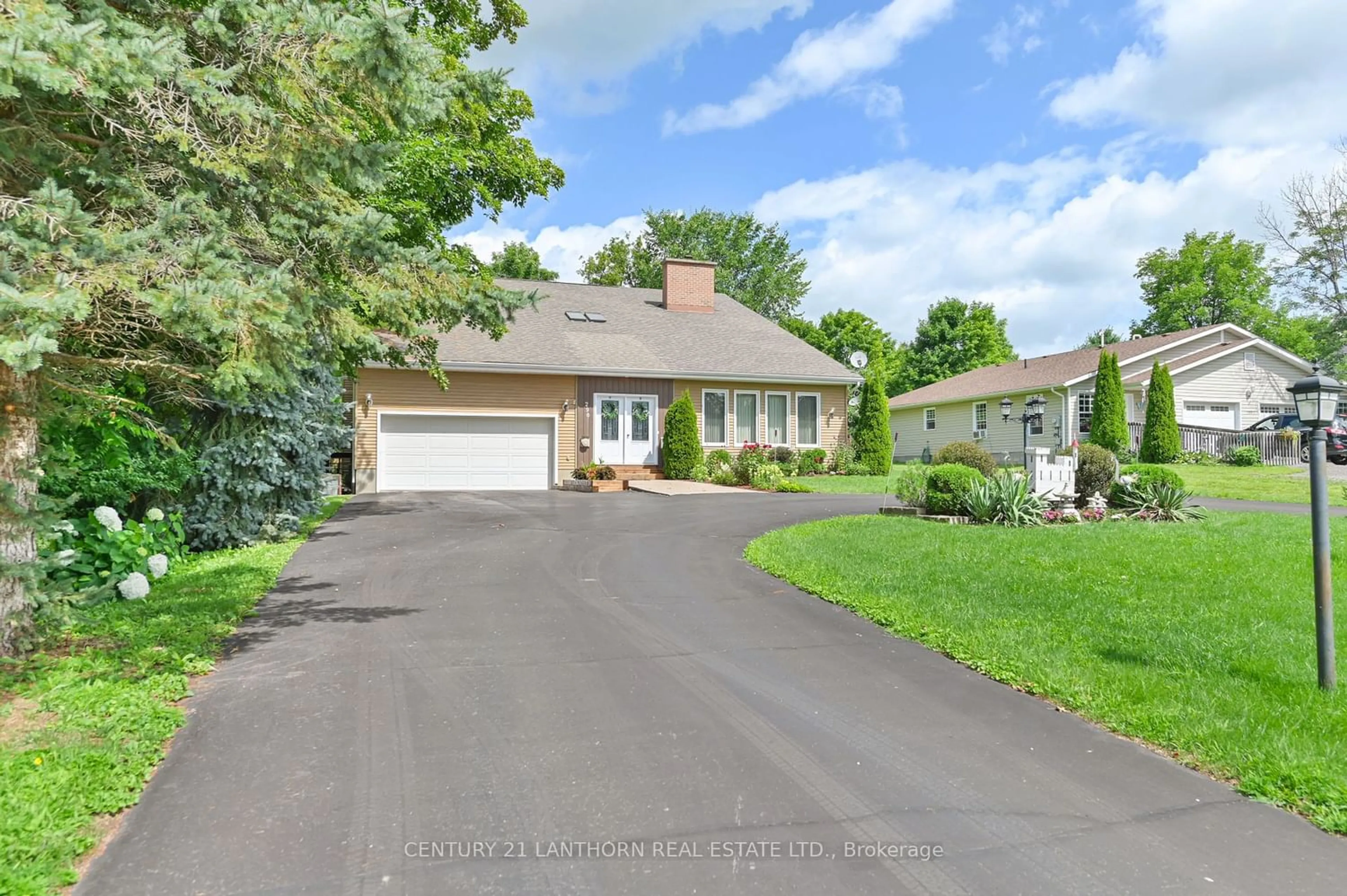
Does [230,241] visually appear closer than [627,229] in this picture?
Yes

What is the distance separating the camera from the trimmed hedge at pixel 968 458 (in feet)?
43.7

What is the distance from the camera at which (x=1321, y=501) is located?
436 cm

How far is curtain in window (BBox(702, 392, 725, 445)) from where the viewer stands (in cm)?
2103

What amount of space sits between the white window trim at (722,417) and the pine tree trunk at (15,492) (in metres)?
16.9

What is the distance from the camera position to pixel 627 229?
43844 millimetres

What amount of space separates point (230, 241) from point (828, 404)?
1921 cm

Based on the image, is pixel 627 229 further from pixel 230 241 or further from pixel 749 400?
pixel 230 241

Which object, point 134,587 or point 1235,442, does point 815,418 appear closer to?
point 1235,442

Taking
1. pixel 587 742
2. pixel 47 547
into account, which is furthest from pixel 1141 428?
pixel 47 547

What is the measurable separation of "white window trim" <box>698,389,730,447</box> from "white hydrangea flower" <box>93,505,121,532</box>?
1519 cm

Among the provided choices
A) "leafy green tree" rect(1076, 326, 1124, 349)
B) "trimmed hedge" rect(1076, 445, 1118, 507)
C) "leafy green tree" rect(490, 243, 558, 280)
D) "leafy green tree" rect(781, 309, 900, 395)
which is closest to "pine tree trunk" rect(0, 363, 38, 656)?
"trimmed hedge" rect(1076, 445, 1118, 507)

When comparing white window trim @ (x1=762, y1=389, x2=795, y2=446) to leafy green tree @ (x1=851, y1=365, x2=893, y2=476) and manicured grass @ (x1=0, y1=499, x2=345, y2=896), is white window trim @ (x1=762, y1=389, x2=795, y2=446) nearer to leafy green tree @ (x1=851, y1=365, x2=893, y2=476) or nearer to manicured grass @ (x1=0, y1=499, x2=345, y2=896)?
leafy green tree @ (x1=851, y1=365, x2=893, y2=476)

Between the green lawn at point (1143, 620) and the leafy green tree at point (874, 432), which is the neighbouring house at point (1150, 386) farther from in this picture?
the green lawn at point (1143, 620)

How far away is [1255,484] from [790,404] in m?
11.6
